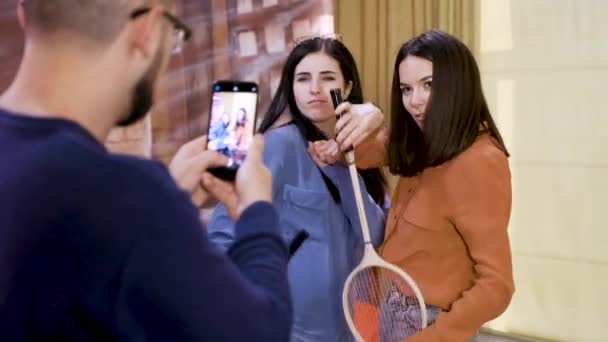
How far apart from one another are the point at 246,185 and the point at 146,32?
206 millimetres

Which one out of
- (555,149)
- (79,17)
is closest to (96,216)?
(79,17)

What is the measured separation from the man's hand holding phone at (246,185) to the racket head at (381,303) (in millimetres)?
446

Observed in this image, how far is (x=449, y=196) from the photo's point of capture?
1.11m

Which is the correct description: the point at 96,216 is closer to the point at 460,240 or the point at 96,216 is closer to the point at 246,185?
the point at 246,185

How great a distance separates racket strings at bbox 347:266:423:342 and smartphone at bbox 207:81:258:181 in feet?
1.47

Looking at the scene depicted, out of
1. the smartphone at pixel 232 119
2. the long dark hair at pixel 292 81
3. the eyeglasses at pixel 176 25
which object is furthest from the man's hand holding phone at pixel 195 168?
the long dark hair at pixel 292 81

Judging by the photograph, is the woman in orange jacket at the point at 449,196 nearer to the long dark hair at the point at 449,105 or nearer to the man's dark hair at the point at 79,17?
the long dark hair at the point at 449,105

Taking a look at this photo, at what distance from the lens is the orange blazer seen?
3.50ft

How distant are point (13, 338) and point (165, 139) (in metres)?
1.58

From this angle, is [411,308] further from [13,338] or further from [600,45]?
[600,45]

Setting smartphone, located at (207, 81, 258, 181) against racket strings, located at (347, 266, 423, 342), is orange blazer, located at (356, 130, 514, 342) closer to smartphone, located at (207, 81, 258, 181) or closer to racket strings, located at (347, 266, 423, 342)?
racket strings, located at (347, 266, 423, 342)

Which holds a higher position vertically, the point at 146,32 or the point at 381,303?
the point at 146,32

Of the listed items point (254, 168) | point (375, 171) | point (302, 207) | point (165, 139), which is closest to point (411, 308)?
point (302, 207)

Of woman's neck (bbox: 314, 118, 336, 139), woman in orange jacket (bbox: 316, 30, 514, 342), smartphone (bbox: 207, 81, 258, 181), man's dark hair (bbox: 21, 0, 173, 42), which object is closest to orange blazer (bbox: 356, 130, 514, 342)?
woman in orange jacket (bbox: 316, 30, 514, 342)
